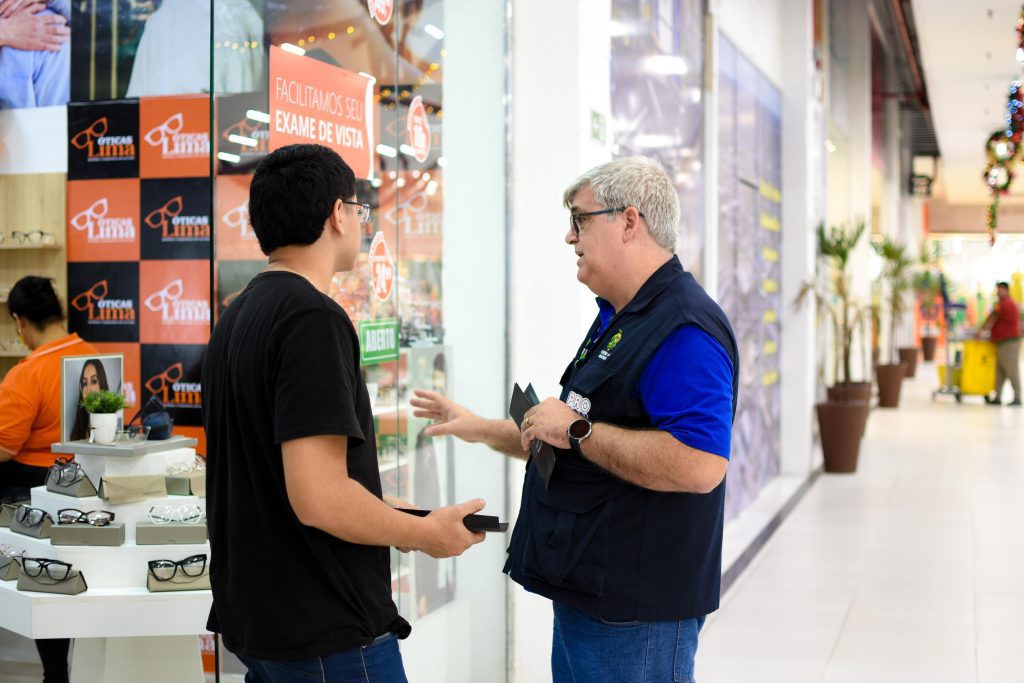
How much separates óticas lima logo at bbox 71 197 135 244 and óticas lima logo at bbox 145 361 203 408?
605 mm

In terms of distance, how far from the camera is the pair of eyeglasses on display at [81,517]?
2676 millimetres

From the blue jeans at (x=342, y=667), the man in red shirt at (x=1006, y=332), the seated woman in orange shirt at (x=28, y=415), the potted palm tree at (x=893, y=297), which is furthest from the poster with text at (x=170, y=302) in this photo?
the man in red shirt at (x=1006, y=332)

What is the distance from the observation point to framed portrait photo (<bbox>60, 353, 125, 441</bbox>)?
2.90 m

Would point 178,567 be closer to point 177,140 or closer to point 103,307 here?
point 103,307

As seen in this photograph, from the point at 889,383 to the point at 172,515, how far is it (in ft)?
45.9

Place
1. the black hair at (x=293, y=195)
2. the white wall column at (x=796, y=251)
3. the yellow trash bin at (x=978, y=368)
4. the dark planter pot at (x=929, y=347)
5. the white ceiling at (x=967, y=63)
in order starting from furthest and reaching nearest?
the dark planter pot at (x=929, y=347) < the yellow trash bin at (x=978, y=368) < the white ceiling at (x=967, y=63) < the white wall column at (x=796, y=251) < the black hair at (x=293, y=195)

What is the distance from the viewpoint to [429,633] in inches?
136

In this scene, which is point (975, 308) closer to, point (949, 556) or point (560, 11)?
point (949, 556)

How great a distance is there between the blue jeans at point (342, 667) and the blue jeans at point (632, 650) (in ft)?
1.51

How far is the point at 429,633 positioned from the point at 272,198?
2142 mm

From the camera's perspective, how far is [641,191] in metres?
2.04

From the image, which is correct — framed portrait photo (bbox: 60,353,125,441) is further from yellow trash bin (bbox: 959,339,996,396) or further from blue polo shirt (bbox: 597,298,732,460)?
yellow trash bin (bbox: 959,339,996,396)

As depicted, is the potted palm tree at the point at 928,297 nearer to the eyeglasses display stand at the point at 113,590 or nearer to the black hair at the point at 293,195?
the eyeglasses display stand at the point at 113,590

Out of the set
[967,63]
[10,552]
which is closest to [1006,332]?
[967,63]
